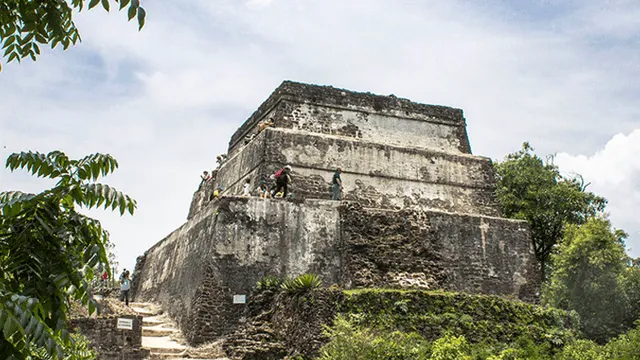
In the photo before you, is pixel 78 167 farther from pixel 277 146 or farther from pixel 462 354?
pixel 277 146

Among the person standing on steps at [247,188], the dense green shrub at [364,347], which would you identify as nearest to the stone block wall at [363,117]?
the person standing on steps at [247,188]

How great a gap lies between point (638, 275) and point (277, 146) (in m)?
9.40

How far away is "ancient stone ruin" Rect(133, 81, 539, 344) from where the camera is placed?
13.7 metres

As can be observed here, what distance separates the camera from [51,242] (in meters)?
3.83

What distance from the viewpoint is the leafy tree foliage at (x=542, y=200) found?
75.5 ft

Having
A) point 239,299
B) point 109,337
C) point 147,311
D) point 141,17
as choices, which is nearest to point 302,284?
point 239,299

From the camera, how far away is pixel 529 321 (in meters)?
12.8

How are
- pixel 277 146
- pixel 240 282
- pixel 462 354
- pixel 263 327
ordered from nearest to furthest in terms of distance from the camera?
pixel 462 354
pixel 263 327
pixel 240 282
pixel 277 146

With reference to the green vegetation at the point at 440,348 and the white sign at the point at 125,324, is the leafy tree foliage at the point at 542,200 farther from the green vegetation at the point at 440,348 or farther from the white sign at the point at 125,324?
the white sign at the point at 125,324

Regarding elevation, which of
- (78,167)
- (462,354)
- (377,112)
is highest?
(377,112)

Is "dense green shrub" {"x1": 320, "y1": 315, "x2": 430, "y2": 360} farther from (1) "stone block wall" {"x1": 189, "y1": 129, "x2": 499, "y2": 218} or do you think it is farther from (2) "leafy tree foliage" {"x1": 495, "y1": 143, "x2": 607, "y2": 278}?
(2) "leafy tree foliage" {"x1": 495, "y1": 143, "x2": 607, "y2": 278}

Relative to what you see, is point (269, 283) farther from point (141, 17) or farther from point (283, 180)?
point (141, 17)

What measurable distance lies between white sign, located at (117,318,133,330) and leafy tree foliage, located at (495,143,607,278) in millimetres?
15157

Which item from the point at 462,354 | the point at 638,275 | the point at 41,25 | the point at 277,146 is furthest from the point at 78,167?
the point at 638,275
